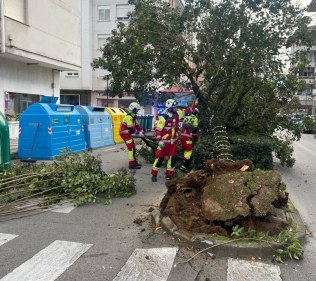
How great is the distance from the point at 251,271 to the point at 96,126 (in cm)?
1181

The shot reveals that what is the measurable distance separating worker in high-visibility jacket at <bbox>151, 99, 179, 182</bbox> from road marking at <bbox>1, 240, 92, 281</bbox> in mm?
3981

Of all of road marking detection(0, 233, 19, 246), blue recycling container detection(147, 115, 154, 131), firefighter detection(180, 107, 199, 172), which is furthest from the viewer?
blue recycling container detection(147, 115, 154, 131)

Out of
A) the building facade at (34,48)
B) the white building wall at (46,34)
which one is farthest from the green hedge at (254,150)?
the white building wall at (46,34)

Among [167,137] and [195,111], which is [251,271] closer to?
[167,137]

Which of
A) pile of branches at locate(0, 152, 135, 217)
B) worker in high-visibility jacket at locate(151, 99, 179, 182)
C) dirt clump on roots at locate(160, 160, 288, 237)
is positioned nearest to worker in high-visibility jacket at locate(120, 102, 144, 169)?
worker in high-visibility jacket at locate(151, 99, 179, 182)

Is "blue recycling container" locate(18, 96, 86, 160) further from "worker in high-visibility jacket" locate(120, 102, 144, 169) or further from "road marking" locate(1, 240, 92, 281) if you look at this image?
"road marking" locate(1, 240, 92, 281)

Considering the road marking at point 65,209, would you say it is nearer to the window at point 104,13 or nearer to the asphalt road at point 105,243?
the asphalt road at point 105,243

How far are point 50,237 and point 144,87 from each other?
6539 millimetres

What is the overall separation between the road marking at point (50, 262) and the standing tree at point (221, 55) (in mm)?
5465

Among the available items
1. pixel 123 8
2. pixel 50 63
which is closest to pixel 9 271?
pixel 50 63

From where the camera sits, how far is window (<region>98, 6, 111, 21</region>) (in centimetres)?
3547

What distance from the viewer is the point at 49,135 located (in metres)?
11.5

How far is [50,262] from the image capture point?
4.16m

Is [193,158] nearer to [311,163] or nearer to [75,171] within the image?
[75,171]
